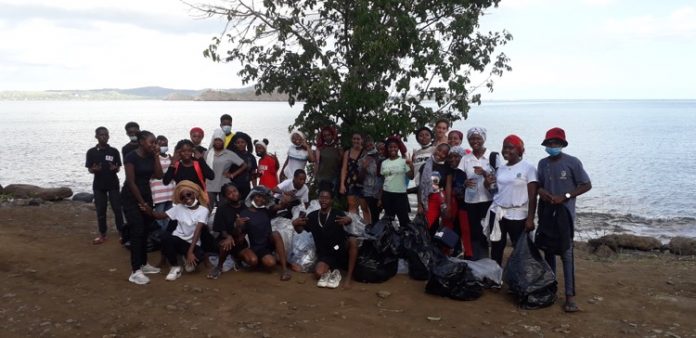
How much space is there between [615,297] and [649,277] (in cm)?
134

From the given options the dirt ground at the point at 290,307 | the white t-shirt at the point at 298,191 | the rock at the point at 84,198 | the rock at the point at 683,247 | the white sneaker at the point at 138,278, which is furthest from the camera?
the rock at the point at 84,198

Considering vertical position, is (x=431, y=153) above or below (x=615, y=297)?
above

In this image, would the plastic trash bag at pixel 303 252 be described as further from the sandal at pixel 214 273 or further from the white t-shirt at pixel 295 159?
the white t-shirt at pixel 295 159

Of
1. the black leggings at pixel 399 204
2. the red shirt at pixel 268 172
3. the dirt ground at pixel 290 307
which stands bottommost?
the dirt ground at pixel 290 307

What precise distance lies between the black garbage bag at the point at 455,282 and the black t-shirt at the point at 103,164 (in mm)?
4926

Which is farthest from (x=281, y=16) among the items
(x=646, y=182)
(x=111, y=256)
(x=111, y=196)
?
(x=646, y=182)

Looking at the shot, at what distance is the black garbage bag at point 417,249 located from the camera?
6727mm

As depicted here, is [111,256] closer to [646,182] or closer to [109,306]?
[109,306]

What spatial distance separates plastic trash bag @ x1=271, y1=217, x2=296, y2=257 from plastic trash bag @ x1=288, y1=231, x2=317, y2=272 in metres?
0.07

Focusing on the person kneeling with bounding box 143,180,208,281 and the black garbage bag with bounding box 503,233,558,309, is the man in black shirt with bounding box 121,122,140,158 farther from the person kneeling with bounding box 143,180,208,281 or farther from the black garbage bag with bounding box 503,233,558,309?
the black garbage bag with bounding box 503,233,558,309

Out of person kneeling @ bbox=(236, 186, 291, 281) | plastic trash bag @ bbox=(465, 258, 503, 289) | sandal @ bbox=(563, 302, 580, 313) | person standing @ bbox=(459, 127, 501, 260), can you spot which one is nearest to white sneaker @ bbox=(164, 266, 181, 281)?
person kneeling @ bbox=(236, 186, 291, 281)

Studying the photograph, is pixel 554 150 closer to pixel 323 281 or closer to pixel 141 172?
pixel 323 281

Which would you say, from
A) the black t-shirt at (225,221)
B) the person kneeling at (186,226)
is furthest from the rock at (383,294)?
the person kneeling at (186,226)

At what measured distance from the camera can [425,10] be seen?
8.74m
